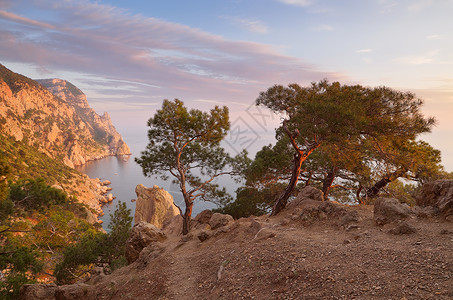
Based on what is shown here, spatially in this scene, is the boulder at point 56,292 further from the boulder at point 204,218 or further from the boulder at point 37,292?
the boulder at point 204,218

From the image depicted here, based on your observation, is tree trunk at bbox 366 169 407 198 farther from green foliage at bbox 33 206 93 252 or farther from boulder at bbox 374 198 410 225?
green foliage at bbox 33 206 93 252

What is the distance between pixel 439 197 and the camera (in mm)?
8570

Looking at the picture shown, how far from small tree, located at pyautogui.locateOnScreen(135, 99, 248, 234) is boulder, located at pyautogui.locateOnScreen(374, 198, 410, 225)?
968 centimetres

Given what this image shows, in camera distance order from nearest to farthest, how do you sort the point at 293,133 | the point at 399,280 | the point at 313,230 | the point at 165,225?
1. the point at 399,280
2. the point at 313,230
3. the point at 293,133
4. the point at 165,225

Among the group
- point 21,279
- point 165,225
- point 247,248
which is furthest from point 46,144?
point 247,248

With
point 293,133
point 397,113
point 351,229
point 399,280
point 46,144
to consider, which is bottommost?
point 46,144

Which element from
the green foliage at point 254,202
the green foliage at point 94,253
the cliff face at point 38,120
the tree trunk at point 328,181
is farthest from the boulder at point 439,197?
the cliff face at point 38,120

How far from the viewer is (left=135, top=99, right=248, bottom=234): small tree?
1521 centimetres

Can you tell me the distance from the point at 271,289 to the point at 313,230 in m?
4.46

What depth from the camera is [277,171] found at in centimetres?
1639

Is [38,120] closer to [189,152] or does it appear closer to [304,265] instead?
[189,152]

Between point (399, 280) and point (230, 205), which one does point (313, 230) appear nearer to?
point (399, 280)

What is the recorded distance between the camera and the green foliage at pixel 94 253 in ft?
48.0

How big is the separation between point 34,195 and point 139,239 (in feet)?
19.1
